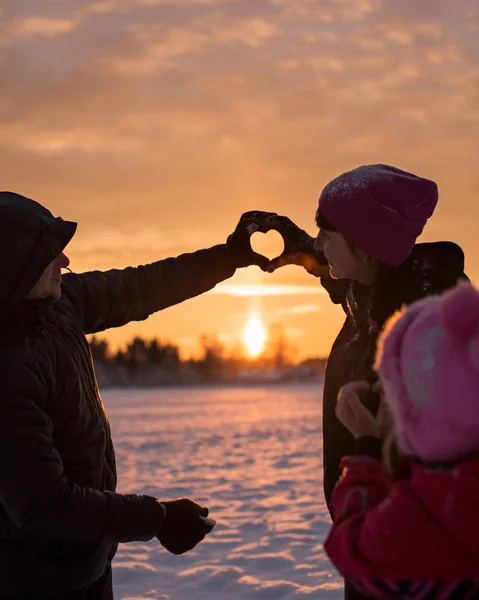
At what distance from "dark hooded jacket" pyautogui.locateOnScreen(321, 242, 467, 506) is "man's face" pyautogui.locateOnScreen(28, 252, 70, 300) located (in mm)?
971

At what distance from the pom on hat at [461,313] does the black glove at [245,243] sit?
1541 millimetres

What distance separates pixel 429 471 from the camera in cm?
160

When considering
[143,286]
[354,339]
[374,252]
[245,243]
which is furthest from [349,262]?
[143,286]

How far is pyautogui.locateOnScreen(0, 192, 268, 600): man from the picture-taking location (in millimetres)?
2221

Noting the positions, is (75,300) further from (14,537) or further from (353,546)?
(353,546)

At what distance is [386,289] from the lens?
7.82ft

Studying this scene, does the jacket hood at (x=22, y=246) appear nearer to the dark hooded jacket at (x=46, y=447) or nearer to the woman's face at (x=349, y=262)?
the dark hooded jacket at (x=46, y=447)

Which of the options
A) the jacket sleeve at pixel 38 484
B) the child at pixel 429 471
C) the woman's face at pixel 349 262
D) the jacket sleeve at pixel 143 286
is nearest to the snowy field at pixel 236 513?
the jacket sleeve at pixel 143 286

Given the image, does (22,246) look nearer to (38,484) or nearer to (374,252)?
(38,484)

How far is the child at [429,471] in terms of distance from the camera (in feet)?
5.11

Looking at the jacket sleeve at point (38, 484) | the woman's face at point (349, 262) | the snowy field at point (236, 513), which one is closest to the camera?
the jacket sleeve at point (38, 484)

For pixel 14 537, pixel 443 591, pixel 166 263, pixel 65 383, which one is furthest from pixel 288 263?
pixel 443 591

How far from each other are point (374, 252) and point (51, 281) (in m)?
1.04

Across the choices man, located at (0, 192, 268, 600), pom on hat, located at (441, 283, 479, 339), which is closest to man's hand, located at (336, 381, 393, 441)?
pom on hat, located at (441, 283, 479, 339)
